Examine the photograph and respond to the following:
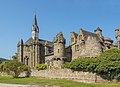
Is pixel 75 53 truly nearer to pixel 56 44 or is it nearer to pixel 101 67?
pixel 56 44

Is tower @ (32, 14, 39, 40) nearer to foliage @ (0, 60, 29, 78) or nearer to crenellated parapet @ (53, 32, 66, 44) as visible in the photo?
crenellated parapet @ (53, 32, 66, 44)

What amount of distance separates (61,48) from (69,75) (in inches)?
507

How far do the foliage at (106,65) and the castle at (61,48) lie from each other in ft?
16.3

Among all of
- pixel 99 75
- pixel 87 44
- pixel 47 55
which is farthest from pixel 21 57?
pixel 99 75

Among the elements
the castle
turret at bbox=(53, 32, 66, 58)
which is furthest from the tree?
turret at bbox=(53, 32, 66, 58)

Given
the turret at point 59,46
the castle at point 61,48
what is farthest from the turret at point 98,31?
the turret at point 59,46

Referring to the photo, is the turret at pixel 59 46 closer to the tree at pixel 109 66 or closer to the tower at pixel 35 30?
the tree at pixel 109 66

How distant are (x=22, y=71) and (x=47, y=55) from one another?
52.2ft

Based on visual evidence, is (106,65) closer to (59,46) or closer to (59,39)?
(59,46)

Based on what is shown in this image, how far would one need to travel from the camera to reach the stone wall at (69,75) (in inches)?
1751

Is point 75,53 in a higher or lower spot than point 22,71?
higher

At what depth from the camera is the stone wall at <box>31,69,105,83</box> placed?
1751 inches

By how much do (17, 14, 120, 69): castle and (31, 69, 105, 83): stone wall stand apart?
3.72 meters

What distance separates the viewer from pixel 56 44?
2446 inches
